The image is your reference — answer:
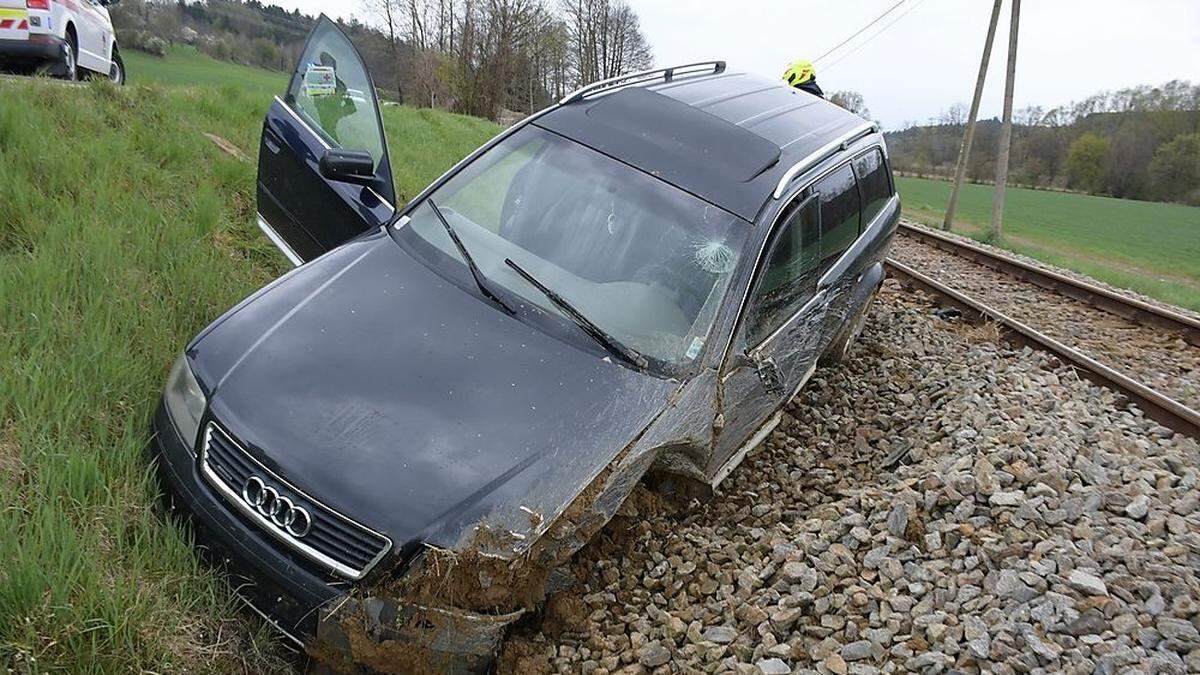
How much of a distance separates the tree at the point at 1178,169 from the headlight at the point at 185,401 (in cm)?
6685

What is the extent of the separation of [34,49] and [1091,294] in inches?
450

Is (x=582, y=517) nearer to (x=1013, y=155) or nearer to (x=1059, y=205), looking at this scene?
(x=1059, y=205)

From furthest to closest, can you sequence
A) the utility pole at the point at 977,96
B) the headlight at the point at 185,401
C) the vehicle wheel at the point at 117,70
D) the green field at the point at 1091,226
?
the green field at the point at 1091,226, the utility pole at the point at 977,96, the vehicle wheel at the point at 117,70, the headlight at the point at 185,401

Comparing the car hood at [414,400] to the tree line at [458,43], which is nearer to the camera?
the car hood at [414,400]

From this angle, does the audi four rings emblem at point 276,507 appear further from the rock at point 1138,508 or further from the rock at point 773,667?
the rock at point 1138,508

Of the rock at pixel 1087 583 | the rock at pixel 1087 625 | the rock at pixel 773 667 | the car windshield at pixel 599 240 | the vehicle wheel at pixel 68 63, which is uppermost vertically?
the vehicle wheel at pixel 68 63

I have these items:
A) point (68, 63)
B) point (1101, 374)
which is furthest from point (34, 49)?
point (1101, 374)

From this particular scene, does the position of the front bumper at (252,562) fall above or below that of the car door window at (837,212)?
below

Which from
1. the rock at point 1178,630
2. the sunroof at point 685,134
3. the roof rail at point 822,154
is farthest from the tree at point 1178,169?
the rock at point 1178,630

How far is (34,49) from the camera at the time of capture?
765 cm

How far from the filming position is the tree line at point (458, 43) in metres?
46.1

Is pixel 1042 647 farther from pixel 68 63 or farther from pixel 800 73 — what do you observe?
pixel 68 63

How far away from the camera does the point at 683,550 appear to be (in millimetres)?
3387

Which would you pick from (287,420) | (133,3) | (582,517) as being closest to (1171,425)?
(582,517)
